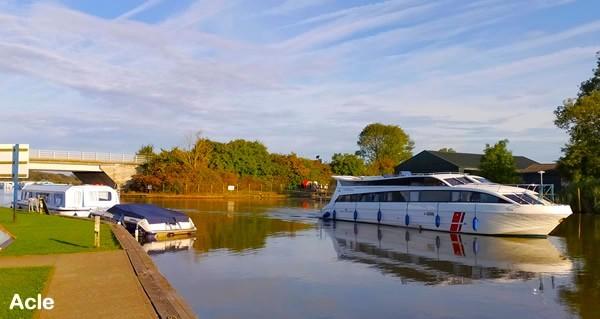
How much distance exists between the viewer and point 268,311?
1147 cm

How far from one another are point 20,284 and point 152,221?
14041mm

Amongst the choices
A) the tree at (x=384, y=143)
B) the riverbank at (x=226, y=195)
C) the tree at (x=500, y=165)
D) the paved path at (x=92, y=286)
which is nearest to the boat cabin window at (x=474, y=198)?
the paved path at (x=92, y=286)

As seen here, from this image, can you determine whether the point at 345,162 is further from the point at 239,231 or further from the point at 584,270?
the point at 584,270

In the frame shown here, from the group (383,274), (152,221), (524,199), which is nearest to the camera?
(383,274)

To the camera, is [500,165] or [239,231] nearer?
[239,231]

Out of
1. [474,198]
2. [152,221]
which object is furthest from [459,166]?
[152,221]

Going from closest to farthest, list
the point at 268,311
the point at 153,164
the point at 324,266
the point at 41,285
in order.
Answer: the point at 41,285 < the point at 268,311 < the point at 324,266 < the point at 153,164

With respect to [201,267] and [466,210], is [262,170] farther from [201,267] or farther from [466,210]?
[201,267]

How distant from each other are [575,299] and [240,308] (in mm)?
7382

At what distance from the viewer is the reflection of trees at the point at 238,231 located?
2267 centimetres

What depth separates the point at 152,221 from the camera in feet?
80.1

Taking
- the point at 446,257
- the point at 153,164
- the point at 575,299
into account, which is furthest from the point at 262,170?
the point at 575,299

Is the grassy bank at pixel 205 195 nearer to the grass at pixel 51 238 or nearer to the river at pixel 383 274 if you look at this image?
the river at pixel 383 274

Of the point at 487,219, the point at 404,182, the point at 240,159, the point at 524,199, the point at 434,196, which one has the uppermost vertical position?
the point at 240,159
